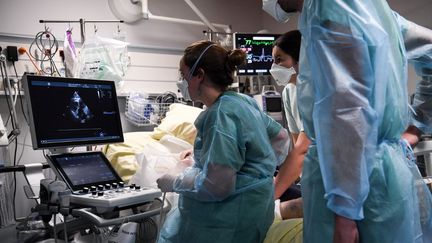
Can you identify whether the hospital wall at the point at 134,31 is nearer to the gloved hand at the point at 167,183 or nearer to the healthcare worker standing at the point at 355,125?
the gloved hand at the point at 167,183

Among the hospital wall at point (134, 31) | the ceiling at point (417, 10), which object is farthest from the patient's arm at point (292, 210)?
the ceiling at point (417, 10)

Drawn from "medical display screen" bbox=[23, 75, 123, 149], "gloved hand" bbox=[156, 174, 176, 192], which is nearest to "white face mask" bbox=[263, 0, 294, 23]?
"gloved hand" bbox=[156, 174, 176, 192]

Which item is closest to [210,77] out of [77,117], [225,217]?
[225,217]

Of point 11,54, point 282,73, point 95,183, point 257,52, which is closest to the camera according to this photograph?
point 95,183

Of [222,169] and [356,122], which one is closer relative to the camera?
[356,122]

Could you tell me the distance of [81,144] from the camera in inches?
70.8

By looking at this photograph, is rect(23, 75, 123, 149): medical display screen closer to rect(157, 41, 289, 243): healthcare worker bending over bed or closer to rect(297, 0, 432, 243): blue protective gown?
rect(157, 41, 289, 243): healthcare worker bending over bed

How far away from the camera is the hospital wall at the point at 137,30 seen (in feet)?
9.20

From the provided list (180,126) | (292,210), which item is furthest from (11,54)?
(292,210)

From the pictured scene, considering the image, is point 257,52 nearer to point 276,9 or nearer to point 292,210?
point 292,210

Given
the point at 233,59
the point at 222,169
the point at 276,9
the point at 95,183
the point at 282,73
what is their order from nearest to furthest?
the point at 276,9 → the point at 222,169 → the point at 233,59 → the point at 95,183 → the point at 282,73

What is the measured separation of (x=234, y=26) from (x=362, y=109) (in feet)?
12.0

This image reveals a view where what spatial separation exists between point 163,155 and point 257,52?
198cm

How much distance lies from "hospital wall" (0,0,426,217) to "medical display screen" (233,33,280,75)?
1.94 ft
